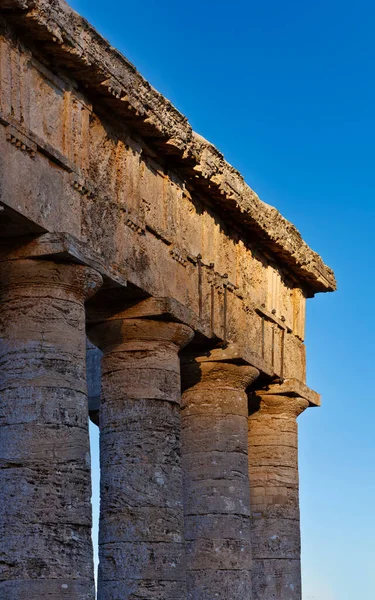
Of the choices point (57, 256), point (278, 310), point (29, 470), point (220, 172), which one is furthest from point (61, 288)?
point (278, 310)

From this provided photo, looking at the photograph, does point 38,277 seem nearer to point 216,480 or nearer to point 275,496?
point 216,480

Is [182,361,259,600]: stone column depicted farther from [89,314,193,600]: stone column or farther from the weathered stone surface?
the weathered stone surface

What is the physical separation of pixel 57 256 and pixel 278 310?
33.3 ft

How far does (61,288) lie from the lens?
62.6ft

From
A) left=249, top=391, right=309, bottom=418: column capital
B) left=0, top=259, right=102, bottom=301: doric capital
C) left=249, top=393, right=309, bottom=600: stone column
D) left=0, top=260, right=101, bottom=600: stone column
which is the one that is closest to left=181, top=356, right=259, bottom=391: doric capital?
left=249, top=391, right=309, bottom=418: column capital

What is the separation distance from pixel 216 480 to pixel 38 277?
23.8ft

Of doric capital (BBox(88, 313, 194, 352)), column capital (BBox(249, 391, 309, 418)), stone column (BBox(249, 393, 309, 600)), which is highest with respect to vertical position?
doric capital (BBox(88, 313, 194, 352))

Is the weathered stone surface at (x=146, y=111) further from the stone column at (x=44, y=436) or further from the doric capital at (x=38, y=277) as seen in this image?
the stone column at (x=44, y=436)

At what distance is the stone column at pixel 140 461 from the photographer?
2092cm

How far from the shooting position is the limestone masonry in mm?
18203

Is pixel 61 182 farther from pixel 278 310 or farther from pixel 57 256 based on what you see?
pixel 278 310

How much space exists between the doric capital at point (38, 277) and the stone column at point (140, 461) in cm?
287

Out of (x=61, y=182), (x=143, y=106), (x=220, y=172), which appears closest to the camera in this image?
(x=61, y=182)

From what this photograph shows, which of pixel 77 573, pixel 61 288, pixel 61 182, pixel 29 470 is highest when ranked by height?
pixel 61 182
